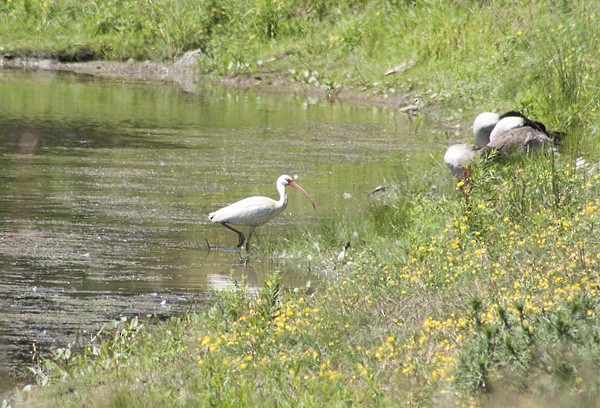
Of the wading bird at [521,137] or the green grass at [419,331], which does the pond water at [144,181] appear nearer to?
the green grass at [419,331]

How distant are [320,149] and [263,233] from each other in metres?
6.25

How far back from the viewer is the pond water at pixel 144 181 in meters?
10.6

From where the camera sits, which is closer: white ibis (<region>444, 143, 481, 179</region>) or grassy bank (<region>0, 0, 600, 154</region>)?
white ibis (<region>444, 143, 481, 179</region>)


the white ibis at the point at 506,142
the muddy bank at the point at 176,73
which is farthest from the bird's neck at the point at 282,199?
the muddy bank at the point at 176,73

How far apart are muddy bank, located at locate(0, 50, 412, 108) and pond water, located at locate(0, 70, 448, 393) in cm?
80

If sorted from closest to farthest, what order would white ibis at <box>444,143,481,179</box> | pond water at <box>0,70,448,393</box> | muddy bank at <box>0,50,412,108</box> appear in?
pond water at <box>0,70,448,393</box> < white ibis at <box>444,143,481,179</box> < muddy bank at <box>0,50,412,108</box>

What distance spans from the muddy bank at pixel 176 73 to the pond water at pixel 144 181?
0.80m

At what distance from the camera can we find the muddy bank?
92.8ft

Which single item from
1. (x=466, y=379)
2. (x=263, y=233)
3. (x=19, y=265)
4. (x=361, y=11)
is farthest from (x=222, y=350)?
(x=361, y=11)

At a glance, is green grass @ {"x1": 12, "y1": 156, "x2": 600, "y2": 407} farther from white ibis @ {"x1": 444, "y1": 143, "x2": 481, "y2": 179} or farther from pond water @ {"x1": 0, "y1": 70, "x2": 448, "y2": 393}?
white ibis @ {"x1": 444, "y1": 143, "x2": 481, "y2": 179}

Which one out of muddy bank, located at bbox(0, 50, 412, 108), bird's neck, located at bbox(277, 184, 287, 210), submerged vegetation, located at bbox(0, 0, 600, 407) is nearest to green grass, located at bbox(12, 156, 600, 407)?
submerged vegetation, located at bbox(0, 0, 600, 407)

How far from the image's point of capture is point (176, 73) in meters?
31.1

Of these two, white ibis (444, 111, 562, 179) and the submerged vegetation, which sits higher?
white ibis (444, 111, 562, 179)

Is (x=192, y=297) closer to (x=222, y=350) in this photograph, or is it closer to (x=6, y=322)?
(x=6, y=322)
